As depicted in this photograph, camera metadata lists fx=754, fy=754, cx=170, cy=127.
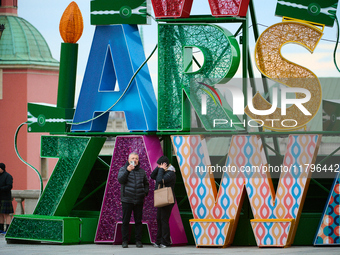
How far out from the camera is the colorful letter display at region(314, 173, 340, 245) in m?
12.9

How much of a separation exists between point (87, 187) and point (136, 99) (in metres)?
2.49

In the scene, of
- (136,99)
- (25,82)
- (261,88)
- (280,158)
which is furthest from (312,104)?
(25,82)

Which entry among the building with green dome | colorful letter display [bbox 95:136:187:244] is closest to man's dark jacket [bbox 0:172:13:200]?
colorful letter display [bbox 95:136:187:244]

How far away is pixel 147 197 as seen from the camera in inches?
539

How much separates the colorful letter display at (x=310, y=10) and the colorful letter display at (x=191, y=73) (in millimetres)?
1067

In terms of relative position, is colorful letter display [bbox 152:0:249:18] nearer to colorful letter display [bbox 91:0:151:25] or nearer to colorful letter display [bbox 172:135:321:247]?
colorful letter display [bbox 91:0:151:25]

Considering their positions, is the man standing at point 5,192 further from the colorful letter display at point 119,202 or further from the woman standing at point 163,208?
the woman standing at point 163,208

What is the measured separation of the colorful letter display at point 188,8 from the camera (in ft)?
43.1

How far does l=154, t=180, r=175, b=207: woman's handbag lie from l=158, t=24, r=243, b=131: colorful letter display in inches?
46.7

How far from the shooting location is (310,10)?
43.3ft

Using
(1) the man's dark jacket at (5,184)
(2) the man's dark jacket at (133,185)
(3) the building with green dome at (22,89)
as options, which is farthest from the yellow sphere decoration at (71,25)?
(3) the building with green dome at (22,89)

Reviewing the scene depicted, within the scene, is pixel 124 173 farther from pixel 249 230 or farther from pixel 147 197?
pixel 249 230

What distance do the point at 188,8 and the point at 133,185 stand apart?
333cm

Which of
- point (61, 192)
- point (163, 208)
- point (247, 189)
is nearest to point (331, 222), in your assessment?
point (247, 189)
